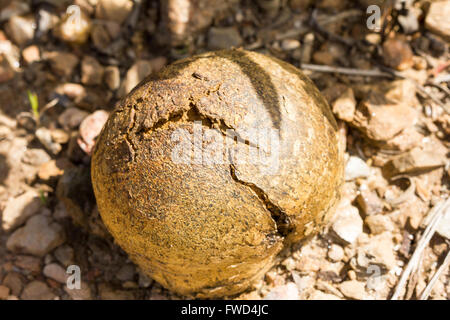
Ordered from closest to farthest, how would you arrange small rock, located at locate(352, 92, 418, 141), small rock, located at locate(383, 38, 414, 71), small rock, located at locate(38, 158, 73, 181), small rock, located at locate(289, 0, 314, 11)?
small rock, located at locate(352, 92, 418, 141) → small rock, located at locate(38, 158, 73, 181) → small rock, located at locate(383, 38, 414, 71) → small rock, located at locate(289, 0, 314, 11)

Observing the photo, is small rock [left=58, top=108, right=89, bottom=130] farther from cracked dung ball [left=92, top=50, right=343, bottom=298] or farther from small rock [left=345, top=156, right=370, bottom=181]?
small rock [left=345, top=156, right=370, bottom=181]

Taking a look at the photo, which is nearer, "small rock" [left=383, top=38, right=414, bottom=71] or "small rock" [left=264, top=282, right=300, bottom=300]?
"small rock" [left=264, top=282, right=300, bottom=300]

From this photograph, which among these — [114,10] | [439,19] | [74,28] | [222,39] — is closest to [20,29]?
[74,28]

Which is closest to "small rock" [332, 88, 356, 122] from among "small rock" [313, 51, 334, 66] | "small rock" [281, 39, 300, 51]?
"small rock" [313, 51, 334, 66]

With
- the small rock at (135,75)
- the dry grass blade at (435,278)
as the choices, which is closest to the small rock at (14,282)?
the small rock at (135,75)

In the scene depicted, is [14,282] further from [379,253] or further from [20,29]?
[379,253]

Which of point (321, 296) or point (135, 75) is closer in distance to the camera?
point (321, 296)

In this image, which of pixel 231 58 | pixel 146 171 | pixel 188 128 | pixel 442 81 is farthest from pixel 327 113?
pixel 442 81
